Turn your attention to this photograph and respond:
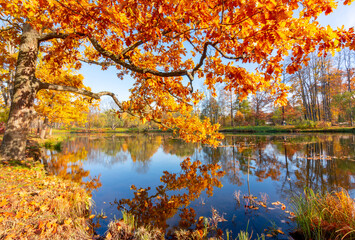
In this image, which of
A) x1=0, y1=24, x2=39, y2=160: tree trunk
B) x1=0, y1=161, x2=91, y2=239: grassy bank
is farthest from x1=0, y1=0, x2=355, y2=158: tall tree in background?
x1=0, y1=161, x2=91, y2=239: grassy bank

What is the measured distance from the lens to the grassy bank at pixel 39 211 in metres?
2.42

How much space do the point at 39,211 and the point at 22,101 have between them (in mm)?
4987

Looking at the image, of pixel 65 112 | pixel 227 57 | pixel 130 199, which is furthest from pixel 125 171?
pixel 65 112

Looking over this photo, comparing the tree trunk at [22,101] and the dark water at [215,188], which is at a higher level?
the tree trunk at [22,101]

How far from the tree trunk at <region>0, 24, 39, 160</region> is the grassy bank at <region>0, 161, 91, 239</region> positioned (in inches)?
77.5

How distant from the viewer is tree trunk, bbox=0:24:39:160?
576 centimetres

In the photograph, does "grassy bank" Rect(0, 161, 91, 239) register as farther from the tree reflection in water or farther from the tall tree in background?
the tall tree in background

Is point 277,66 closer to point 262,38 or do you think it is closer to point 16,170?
point 262,38

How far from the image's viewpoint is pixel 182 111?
21.8 feet

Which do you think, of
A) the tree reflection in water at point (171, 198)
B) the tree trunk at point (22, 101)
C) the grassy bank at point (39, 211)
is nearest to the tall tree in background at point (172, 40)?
the tree trunk at point (22, 101)

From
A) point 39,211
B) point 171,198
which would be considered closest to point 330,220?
point 171,198

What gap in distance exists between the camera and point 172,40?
→ 500 cm

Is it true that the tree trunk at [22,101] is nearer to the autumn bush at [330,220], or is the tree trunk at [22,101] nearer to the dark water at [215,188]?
the dark water at [215,188]

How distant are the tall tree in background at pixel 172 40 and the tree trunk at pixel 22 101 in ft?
0.09
